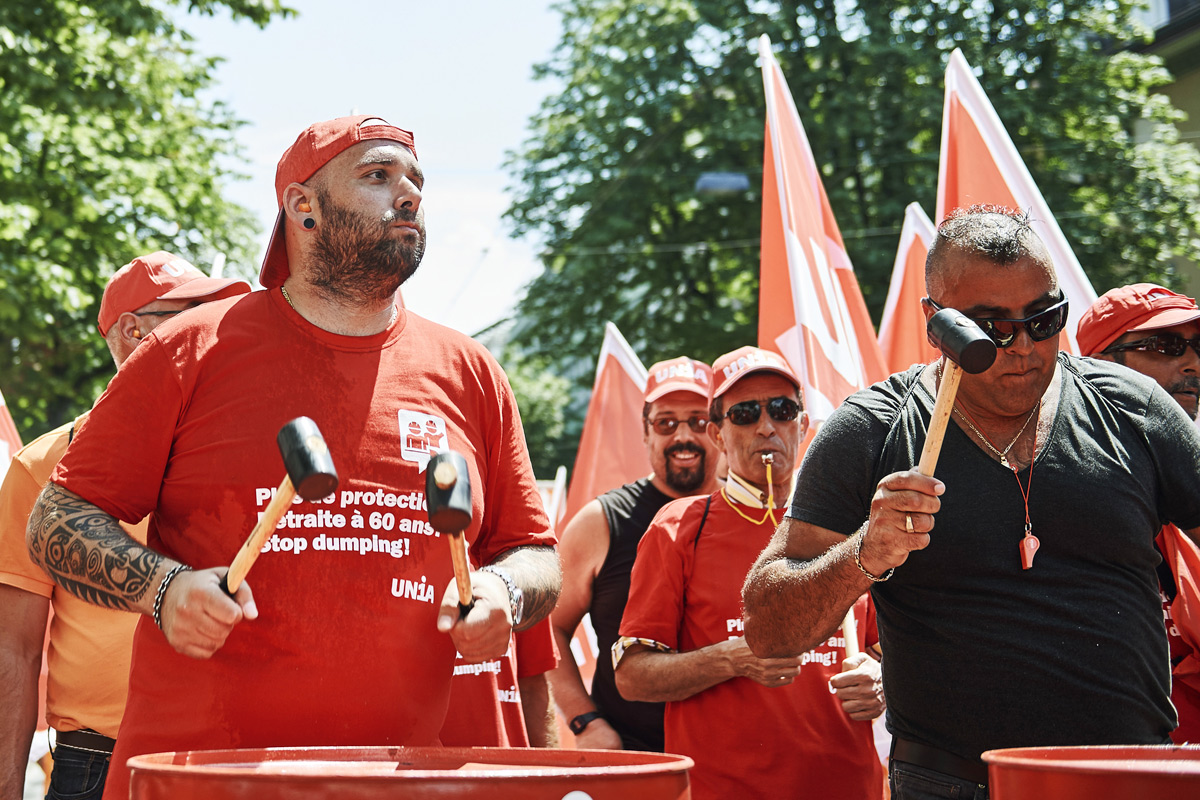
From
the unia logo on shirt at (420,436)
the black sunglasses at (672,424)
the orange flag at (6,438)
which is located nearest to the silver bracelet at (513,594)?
the unia logo on shirt at (420,436)

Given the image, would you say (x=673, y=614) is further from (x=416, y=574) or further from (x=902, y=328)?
(x=902, y=328)

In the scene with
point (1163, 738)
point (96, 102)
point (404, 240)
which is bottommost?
point (1163, 738)

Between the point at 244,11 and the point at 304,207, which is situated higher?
the point at 244,11

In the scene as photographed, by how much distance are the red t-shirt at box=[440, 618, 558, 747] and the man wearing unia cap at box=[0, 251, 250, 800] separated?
1.02 meters

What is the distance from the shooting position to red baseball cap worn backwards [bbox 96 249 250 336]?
153 inches

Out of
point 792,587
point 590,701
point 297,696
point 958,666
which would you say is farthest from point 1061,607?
point 590,701

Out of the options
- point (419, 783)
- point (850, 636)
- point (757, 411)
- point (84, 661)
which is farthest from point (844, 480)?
point (84, 661)

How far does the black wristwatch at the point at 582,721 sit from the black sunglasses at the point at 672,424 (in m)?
1.23

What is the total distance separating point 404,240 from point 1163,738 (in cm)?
184

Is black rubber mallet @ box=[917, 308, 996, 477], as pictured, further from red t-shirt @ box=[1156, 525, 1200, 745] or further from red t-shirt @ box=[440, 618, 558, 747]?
red t-shirt @ box=[1156, 525, 1200, 745]

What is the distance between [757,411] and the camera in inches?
168

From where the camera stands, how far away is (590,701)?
4965mm

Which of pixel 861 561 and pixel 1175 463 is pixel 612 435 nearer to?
pixel 1175 463

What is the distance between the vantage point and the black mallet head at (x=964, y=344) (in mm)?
2027
